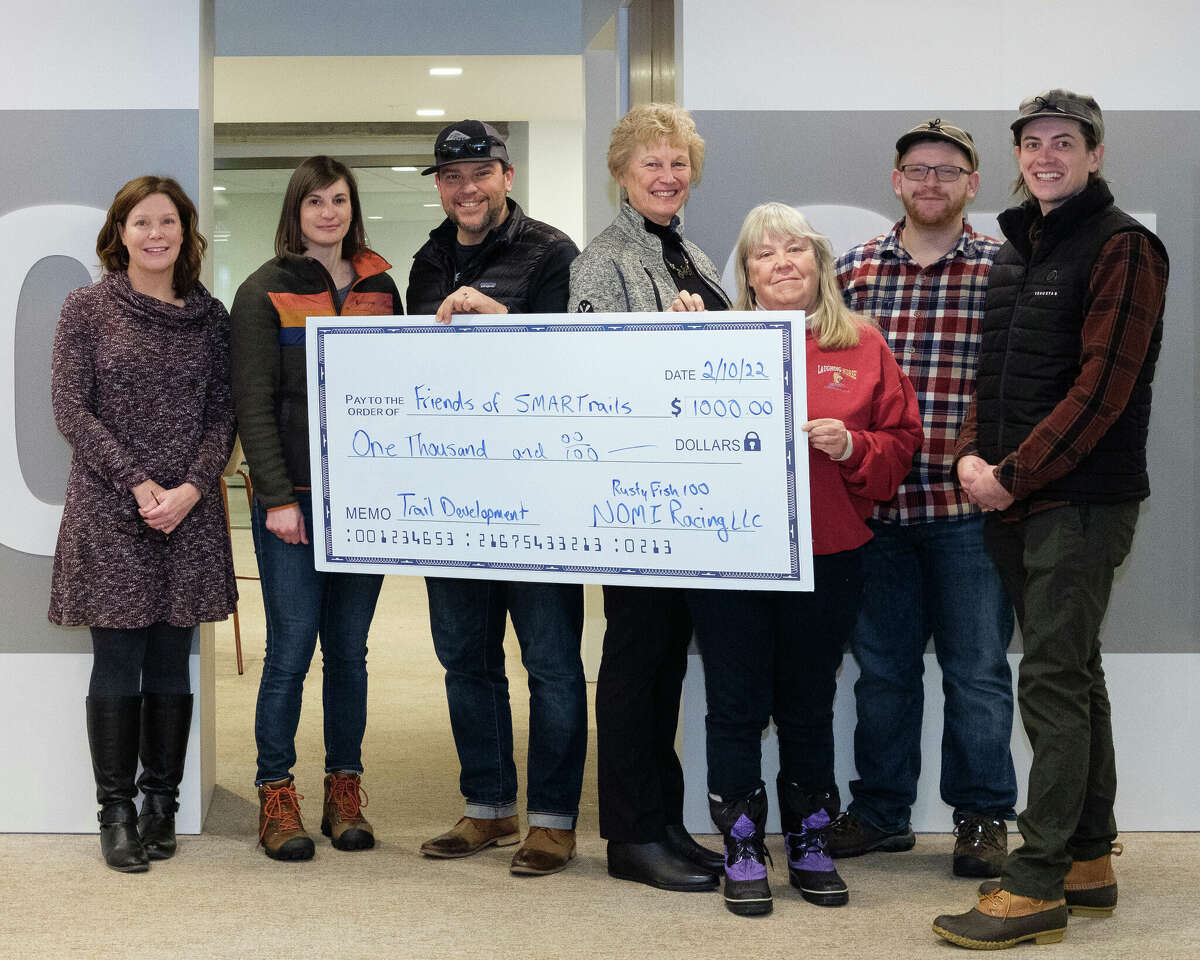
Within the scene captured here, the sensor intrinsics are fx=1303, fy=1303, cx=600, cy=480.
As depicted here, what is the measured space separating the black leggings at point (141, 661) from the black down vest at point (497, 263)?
102cm

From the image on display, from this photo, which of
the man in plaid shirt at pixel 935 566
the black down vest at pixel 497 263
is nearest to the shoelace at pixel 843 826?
the man in plaid shirt at pixel 935 566

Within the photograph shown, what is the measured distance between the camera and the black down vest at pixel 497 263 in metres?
3.05

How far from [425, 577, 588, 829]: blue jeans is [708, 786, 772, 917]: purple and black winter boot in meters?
0.44

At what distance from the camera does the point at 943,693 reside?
3.37 m

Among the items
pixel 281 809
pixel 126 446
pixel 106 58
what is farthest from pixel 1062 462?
pixel 106 58

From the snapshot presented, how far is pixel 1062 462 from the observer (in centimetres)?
262

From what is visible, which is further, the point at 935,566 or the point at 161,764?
the point at 161,764

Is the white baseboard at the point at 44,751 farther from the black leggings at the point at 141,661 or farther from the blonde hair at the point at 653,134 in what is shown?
the blonde hair at the point at 653,134

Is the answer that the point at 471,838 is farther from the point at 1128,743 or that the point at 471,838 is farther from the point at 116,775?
the point at 1128,743

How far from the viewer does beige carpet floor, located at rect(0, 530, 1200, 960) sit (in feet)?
8.79

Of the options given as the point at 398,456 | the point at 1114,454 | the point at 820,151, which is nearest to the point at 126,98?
the point at 398,456

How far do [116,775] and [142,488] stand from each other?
0.72 m

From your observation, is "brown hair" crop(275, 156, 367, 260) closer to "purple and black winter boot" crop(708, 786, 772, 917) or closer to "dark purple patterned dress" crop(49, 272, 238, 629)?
"dark purple patterned dress" crop(49, 272, 238, 629)

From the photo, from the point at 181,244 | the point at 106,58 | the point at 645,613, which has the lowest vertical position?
the point at 645,613
